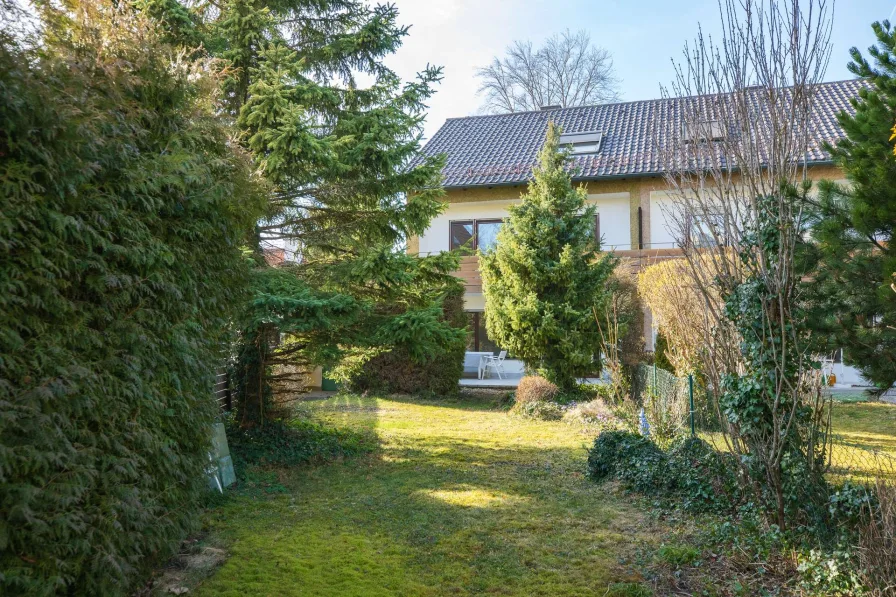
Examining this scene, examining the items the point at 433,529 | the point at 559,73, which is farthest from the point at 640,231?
the point at 433,529

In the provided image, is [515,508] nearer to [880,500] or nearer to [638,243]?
[880,500]

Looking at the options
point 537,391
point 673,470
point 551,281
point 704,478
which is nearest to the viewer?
point 704,478

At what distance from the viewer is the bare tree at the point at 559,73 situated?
2709cm

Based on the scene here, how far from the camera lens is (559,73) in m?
27.4

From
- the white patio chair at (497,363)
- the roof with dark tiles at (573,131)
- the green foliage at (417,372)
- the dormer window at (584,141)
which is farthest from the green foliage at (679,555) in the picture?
the dormer window at (584,141)

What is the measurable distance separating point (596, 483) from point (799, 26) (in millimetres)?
5029

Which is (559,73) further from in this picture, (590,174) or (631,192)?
(631,192)

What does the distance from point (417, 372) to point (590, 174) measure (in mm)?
7906

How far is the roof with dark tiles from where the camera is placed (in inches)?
749

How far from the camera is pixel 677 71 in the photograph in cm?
627

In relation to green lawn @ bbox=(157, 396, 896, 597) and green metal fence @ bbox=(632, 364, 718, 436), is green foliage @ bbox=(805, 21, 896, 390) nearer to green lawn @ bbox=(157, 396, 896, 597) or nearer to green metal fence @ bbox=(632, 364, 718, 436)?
green lawn @ bbox=(157, 396, 896, 597)

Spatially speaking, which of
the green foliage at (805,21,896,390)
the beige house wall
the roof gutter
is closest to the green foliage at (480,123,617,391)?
the roof gutter

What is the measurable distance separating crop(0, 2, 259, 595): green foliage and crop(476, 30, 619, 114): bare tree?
2413 centimetres

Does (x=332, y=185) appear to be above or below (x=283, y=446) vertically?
above
